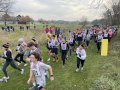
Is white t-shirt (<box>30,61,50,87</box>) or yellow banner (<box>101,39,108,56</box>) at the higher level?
white t-shirt (<box>30,61,50,87</box>)

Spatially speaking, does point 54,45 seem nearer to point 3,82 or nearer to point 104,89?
point 3,82

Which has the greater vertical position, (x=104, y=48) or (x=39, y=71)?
(x=39, y=71)

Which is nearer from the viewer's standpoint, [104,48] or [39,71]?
[39,71]

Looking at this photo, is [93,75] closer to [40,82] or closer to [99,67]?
[99,67]

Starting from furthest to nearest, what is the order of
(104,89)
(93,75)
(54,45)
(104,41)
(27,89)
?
(104,41) < (54,45) < (93,75) < (27,89) < (104,89)

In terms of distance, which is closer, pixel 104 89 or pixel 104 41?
pixel 104 89

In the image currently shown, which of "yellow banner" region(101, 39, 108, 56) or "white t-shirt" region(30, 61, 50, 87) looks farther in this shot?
"yellow banner" region(101, 39, 108, 56)

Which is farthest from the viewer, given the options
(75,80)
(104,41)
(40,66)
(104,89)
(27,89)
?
(104,41)

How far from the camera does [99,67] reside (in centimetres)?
1741

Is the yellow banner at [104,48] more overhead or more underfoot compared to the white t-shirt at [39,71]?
more underfoot

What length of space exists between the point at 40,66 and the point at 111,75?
22.1ft

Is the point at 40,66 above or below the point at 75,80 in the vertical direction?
above

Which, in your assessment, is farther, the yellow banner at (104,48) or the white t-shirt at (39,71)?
the yellow banner at (104,48)

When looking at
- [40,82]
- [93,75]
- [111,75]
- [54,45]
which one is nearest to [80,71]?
[93,75]
